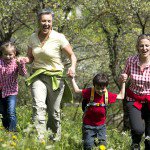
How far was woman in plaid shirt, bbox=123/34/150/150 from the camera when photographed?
5336mm

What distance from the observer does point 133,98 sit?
5438mm

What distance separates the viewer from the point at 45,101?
5781 mm

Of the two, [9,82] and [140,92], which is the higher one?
[9,82]

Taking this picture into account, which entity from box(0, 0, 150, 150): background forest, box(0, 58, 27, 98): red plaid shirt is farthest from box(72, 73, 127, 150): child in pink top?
box(0, 0, 150, 150): background forest

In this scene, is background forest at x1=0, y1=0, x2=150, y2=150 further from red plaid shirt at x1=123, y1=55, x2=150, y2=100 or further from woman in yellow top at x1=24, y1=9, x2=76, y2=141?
red plaid shirt at x1=123, y1=55, x2=150, y2=100

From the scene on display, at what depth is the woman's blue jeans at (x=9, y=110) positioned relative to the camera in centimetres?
602

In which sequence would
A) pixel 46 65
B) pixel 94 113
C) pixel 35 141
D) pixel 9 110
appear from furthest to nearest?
pixel 9 110
pixel 46 65
pixel 94 113
pixel 35 141

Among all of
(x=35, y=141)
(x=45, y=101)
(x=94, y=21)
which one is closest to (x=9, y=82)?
(x=45, y=101)

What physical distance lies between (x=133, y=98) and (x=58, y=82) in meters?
1.13

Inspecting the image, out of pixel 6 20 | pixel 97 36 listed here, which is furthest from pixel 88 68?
pixel 6 20

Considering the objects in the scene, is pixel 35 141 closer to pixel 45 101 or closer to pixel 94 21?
pixel 45 101

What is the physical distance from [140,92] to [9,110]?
210 centimetres

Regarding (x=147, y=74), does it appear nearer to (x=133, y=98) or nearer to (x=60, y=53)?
(x=133, y=98)

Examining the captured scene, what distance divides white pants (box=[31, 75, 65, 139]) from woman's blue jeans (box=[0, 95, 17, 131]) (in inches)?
22.6
